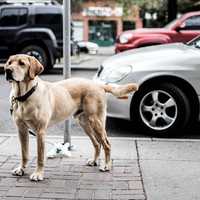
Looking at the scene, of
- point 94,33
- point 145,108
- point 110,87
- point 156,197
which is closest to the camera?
point 156,197

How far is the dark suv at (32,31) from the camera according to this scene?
15938 millimetres

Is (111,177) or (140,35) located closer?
(111,177)

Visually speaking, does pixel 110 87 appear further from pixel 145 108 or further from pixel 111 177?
pixel 145 108

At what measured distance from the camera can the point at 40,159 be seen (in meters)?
5.19

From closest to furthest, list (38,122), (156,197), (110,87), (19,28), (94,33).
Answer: (156,197) < (38,122) < (110,87) < (19,28) < (94,33)

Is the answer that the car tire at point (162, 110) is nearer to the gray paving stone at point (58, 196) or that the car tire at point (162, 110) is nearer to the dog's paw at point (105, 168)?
the dog's paw at point (105, 168)

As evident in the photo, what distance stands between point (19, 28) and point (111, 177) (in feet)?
37.7

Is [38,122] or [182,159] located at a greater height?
[38,122]

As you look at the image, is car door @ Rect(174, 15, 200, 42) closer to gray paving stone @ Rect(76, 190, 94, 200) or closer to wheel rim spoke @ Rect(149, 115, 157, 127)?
wheel rim spoke @ Rect(149, 115, 157, 127)

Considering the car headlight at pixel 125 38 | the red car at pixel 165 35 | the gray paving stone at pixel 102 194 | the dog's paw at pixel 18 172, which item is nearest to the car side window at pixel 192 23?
the red car at pixel 165 35

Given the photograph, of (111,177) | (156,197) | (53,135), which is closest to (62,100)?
(111,177)

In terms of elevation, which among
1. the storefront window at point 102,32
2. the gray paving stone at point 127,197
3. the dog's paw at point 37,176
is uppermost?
the dog's paw at point 37,176

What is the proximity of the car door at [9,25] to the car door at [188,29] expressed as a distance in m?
4.77

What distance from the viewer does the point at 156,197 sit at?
15.5 ft
